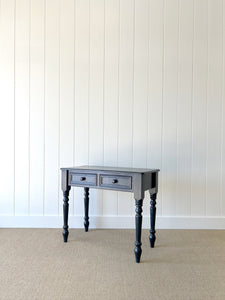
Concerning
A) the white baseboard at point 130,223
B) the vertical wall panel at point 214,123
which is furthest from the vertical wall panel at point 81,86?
the vertical wall panel at point 214,123

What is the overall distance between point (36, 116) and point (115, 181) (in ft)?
4.33

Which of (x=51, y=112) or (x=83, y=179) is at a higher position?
(x=51, y=112)

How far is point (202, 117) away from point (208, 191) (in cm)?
84

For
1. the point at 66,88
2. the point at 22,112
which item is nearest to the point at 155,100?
the point at 66,88

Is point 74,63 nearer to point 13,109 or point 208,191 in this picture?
point 13,109

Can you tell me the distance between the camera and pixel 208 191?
2828 mm

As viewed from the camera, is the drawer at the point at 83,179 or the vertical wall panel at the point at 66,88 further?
the vertical wall panel at the point at 66,88

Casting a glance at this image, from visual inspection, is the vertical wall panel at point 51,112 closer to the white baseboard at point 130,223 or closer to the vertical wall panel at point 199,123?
the white baseboard at point 130,223

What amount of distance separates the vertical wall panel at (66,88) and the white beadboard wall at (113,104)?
0.01 m

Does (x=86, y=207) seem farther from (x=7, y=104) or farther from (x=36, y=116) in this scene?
(x=7, y=104)

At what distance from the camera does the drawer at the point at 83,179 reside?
222cm

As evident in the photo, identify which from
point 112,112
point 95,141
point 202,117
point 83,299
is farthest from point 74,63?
point 83,299

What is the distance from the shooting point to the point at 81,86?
9.24 ft

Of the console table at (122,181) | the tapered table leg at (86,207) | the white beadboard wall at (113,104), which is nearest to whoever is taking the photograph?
the console table at (122,181)
